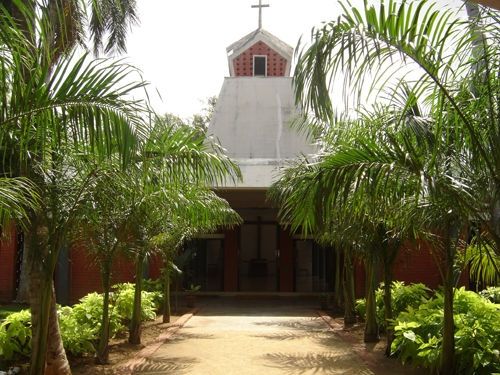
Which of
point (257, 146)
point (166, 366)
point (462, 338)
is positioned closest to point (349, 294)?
point (166, 366)

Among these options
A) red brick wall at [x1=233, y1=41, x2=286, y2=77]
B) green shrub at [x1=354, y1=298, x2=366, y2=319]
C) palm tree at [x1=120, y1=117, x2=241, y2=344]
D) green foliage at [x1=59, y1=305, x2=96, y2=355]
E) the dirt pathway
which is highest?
red brick wall at [x1=233, y1=41, x2=286, y2=77]

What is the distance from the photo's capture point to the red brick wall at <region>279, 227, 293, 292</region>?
2316 centimetres

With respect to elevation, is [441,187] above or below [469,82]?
below

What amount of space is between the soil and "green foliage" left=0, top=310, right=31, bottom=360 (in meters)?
0.71

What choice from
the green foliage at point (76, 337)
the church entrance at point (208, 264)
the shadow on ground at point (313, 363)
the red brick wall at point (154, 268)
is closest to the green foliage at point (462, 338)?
the shadow on ground at point (313, 363)

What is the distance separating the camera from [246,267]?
29312 millimetres

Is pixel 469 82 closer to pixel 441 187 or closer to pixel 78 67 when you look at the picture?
pixel 441 187

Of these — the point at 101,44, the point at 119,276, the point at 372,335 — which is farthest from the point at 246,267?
the point at 372,335

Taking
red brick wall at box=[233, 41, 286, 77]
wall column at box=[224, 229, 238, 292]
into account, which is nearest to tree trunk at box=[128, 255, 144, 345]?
wall column at box=[224, 229, 238, 292]

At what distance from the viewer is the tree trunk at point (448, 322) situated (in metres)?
6.71

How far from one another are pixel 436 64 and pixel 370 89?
552 mm

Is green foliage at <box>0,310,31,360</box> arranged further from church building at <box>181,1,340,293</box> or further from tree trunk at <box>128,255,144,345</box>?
church building at <box>181,1,340,293</box>

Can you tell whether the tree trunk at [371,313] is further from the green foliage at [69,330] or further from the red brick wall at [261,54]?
the red brick wall at [261,54]

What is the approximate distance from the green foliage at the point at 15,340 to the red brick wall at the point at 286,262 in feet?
49.6
